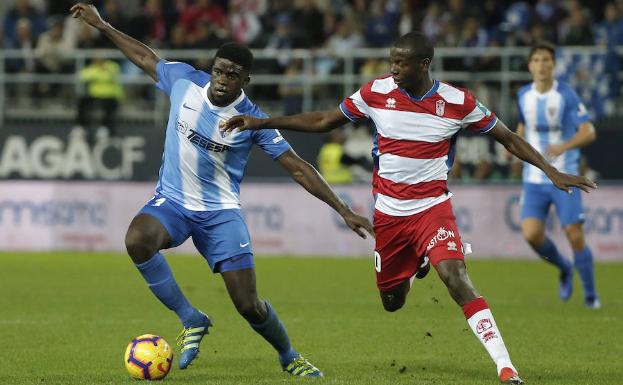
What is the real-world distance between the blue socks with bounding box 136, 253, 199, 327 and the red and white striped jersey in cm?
165

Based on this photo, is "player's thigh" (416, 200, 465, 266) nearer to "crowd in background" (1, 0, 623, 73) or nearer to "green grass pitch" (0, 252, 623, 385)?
"green grass pitch" (0, 252, 623, 385)

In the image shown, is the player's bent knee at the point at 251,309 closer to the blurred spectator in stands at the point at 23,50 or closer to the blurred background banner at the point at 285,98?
the blurred background banner at the point at 285,98

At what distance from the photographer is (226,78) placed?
845 centimetres

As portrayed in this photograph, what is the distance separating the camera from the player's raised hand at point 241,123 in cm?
798

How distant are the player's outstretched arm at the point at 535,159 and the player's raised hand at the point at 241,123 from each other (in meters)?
1.64

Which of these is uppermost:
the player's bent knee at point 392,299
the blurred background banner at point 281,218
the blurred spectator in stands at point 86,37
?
the blurred spectator in stands at point 86,37

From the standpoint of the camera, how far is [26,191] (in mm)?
20891

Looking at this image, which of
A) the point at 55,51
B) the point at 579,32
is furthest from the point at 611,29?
the point at 55,51

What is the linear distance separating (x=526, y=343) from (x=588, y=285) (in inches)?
123

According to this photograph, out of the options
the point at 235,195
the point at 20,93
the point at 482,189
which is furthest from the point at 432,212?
the point at 20,93

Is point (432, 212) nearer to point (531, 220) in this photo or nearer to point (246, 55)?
point (246, 55)

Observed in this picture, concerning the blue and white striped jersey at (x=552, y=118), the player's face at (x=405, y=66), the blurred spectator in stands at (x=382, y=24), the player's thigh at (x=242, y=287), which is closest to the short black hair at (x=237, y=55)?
the player's face at (x=405, y=66)

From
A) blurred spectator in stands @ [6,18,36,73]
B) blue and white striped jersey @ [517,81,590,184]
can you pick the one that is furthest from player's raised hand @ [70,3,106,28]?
blurred spectator in stands @ [6,18,36,73]

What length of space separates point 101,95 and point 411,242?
15.1 metres
